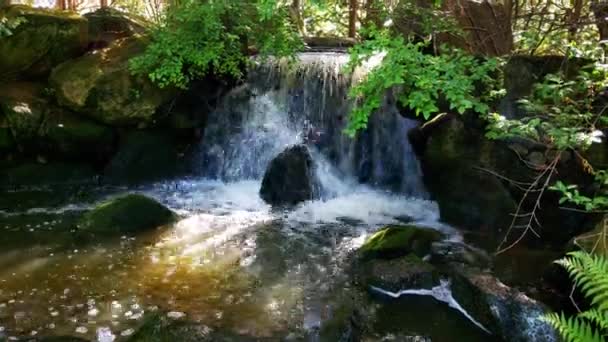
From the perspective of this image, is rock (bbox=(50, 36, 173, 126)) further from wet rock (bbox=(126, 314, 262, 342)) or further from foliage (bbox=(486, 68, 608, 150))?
foliage (bbox=(486, 68, 608, 150))

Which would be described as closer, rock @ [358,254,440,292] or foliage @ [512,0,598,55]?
rock @ [358,254,440,292]

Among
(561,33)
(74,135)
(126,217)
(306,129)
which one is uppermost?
(561,33)

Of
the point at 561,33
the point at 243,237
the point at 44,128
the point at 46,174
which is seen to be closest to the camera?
the point at 561,33

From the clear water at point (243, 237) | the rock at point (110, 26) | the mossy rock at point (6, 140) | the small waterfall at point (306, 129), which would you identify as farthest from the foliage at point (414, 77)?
the rock at point (110, 26)

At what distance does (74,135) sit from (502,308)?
885 centimetres

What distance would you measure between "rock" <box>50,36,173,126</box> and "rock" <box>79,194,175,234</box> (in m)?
3.06

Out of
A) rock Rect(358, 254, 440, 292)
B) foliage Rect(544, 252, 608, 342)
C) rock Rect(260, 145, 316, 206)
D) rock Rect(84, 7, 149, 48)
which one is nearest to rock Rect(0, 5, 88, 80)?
rock Rect(84, 7, 149, 48)

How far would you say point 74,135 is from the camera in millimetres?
10633

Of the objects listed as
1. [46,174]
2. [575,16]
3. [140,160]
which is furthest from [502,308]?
[46,174]

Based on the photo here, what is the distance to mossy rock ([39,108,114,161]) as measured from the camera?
10.5 m

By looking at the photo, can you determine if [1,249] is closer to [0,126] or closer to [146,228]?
[146,228]

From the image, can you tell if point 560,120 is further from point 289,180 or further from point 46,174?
point 46,174

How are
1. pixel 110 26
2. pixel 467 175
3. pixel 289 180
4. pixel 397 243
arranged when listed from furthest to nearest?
pixel 110 26 → pixel 289 180 → pixel 467 175 → pixel 397 243

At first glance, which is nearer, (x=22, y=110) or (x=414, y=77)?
(x=414, y=77)
